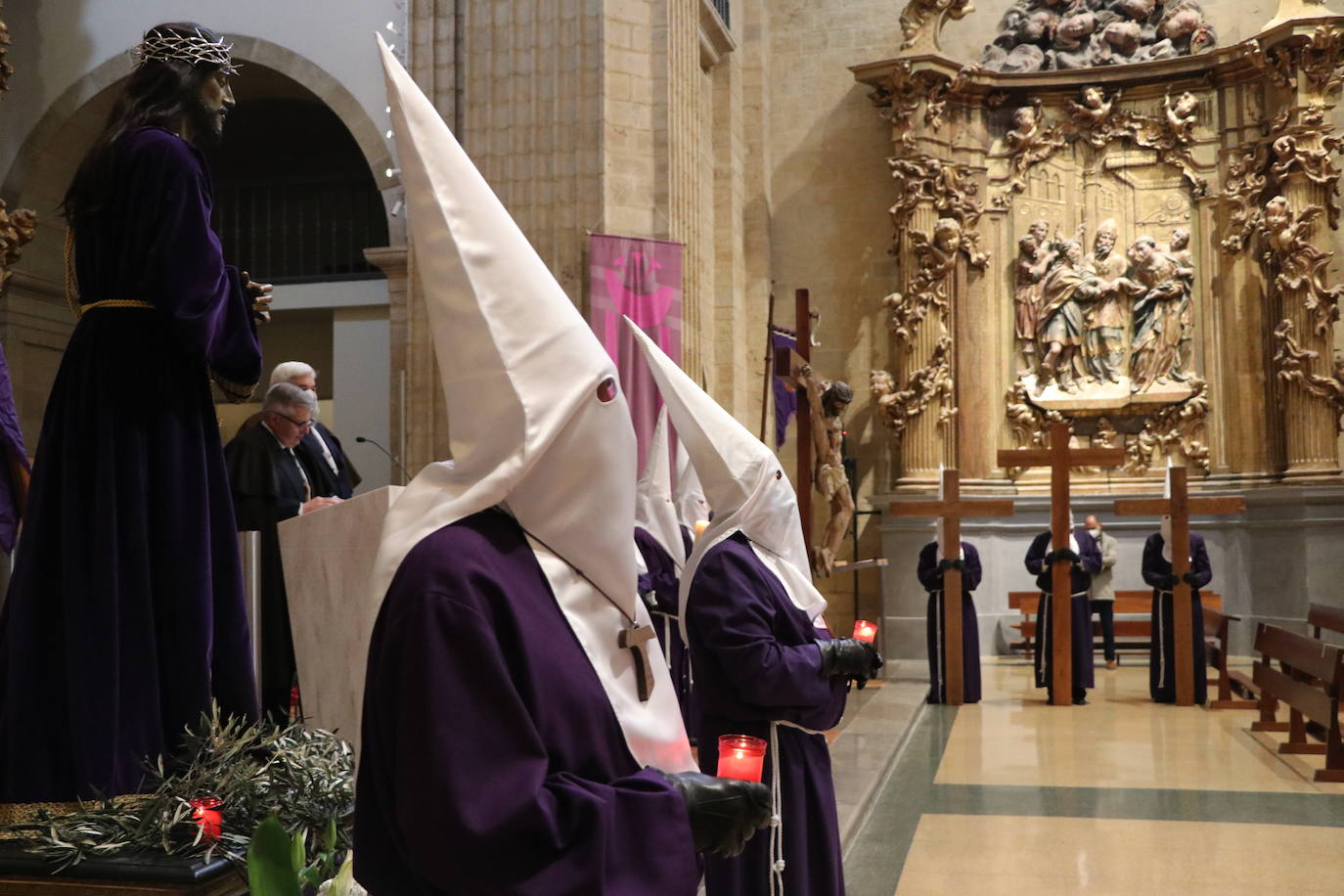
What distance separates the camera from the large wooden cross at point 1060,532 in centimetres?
1064

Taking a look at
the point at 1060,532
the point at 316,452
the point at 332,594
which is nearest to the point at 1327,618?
the point at 1060,532

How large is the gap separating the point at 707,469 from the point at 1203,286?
494 inches

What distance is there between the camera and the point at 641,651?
2.00 m

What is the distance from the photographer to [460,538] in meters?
1.81

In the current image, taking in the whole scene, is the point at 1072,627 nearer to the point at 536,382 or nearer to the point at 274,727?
the point at 274,727

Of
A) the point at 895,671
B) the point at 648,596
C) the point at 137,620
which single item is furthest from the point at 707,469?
the point at 895,671

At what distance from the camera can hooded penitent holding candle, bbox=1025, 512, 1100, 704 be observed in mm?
10945

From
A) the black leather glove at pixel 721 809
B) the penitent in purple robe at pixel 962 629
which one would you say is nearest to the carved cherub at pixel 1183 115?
the penitent in purple robe at pixel 962 629

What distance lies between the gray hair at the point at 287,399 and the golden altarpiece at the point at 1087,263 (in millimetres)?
10753

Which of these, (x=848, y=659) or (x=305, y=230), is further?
(x=305, y=230)

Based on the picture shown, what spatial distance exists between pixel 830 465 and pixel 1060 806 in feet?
16.4

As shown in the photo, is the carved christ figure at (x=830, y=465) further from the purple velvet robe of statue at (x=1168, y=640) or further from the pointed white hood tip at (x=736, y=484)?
the pointed white hood tip at (x=736, y=484)

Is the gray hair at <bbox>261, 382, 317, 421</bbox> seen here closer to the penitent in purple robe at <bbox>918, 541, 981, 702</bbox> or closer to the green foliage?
the green foliage

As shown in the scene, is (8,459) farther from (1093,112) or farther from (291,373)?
(1093,112)
